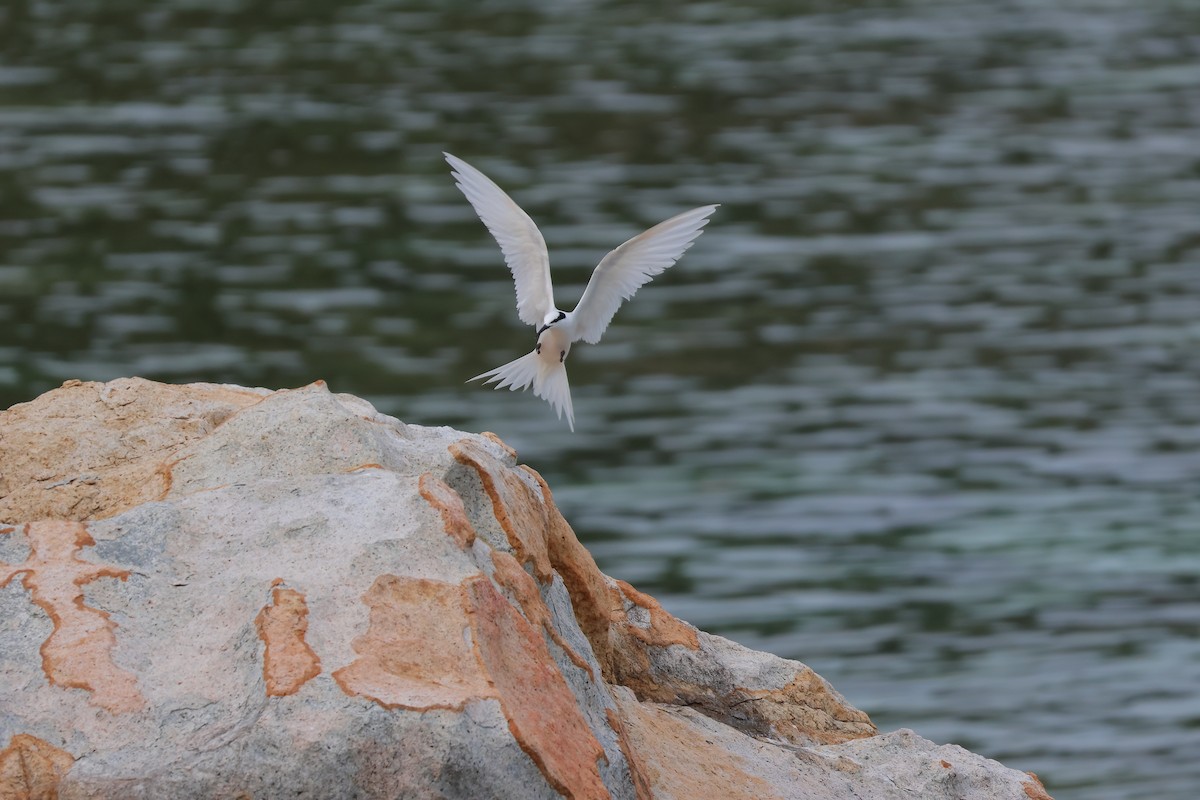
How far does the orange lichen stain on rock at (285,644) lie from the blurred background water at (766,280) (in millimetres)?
6187

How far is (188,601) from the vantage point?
4.17 meters

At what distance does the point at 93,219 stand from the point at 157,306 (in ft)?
7.41

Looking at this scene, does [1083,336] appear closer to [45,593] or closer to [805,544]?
[805,544]

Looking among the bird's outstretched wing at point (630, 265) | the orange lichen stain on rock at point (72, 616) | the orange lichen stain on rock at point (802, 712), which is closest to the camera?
the orange lichen stain on rock at point (72, 616)

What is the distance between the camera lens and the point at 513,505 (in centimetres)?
475

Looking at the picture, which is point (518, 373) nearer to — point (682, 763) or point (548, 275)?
point (548, 275)

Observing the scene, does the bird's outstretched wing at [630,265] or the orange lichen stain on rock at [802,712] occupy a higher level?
the bird's outstretched wing at [630,265]

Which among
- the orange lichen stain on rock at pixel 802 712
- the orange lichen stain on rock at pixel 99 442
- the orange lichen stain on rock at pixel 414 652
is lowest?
the orange lichen stain on rock at pixel 802 712

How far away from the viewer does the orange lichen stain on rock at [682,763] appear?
4.79 m

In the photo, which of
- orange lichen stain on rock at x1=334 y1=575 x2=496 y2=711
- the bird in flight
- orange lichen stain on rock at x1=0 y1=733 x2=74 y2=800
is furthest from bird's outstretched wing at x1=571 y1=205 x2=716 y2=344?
orange lichen stain on rock at x1=0 y1=733 x2=74 y2=800

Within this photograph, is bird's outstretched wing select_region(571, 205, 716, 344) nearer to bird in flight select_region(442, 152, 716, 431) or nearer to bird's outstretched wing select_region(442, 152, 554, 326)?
bird in flight select_region(442, 152, 716, 431)

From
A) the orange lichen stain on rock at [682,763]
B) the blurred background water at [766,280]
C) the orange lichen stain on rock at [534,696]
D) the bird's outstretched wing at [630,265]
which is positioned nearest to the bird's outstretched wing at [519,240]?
the bird's outstretched wing at [630,265]

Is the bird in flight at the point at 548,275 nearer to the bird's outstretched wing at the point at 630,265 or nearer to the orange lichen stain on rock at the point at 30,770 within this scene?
the bird's outstretched wing at the point at 630,265

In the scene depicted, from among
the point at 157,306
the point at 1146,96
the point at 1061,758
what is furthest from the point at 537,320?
the point at 1146,96
